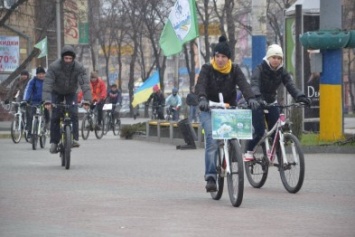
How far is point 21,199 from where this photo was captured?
12953mm

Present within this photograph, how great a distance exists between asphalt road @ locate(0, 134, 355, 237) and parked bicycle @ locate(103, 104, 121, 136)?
12613mm

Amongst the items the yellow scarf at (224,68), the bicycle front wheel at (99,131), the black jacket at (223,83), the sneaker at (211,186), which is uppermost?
the yellow scarf at (224,68)

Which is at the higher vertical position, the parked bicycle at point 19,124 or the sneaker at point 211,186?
the parked bicycle at point 19,124

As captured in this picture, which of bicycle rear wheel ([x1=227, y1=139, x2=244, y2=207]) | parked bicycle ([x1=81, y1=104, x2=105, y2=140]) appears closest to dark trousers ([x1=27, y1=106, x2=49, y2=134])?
parked bicycle ([x1=81, y1=104, x2=105, y2=140])

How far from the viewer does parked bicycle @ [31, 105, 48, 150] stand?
2366 centimetres

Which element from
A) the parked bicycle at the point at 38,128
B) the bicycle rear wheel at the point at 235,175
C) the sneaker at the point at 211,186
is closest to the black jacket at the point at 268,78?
the sneaker at the point at 211,186

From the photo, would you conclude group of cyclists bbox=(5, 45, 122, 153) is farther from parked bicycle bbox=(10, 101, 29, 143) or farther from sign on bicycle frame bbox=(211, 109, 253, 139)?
parked bicycle bbox=(10, 101, 29, 143)

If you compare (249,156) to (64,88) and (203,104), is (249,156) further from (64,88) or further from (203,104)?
(64,88)

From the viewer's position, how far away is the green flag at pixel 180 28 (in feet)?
88.3

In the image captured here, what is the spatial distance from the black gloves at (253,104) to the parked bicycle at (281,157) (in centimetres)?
68

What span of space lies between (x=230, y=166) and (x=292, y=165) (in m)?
1.33

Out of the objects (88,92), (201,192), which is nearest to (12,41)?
(88,92)

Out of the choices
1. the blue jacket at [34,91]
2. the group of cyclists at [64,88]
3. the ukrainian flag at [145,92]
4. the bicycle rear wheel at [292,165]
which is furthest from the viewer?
the ukrainian flag at [145,92]

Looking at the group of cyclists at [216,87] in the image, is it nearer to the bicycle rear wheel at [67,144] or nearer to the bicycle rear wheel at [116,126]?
the bicycle rear wheel at [67,144]
